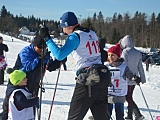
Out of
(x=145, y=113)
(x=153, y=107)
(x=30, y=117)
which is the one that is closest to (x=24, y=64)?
(x=30, y=117)

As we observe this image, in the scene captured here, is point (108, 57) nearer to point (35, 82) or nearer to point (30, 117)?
point (35, 82)

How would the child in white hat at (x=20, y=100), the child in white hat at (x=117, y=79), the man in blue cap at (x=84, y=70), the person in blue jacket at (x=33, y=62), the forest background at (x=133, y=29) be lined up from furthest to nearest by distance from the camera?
1. the forest background at (x=133, y=29)
2. the child in white hat at (x=117, y=79)
3. the person in blue jacket at (x=33, y=62)
4. the child in white hat at (x=20, y=100)
5. the man in blue cap at (x=84, y=70)

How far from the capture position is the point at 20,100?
4141mm

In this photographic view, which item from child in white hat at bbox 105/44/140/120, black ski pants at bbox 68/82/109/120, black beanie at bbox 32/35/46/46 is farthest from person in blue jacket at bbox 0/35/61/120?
child in white hat at bbox 105/44/140/120

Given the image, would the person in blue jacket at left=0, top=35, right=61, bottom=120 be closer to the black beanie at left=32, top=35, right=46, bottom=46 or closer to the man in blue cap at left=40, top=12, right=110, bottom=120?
the black beanie at left=32, top=35, right=46, bottom=46

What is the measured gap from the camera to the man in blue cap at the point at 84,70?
146 inches

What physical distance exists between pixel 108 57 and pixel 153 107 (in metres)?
3.20

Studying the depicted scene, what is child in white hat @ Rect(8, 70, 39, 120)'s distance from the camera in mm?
4176

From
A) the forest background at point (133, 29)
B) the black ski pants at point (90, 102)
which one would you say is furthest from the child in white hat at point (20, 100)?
the forest background at point (133, 29)

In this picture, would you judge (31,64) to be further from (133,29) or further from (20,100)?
(133,29)

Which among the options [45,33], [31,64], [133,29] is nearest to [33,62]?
[31,64]

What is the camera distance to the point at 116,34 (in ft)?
242

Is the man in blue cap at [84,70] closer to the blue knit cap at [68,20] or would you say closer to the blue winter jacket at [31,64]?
the blue knit cap at [68,20]

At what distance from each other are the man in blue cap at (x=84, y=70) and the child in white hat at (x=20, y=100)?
73cm
